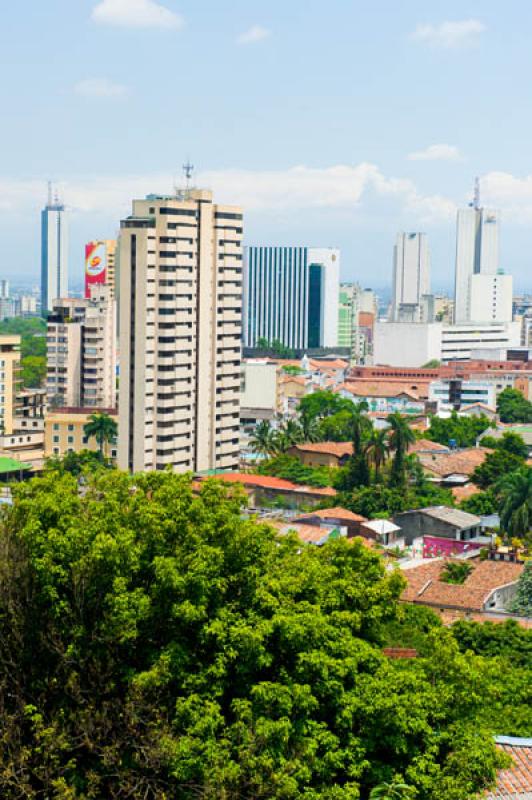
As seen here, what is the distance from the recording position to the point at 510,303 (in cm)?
10475

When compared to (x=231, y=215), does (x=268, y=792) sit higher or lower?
lower

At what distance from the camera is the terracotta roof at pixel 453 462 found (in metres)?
38.3

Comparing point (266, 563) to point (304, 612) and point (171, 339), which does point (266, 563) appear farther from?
point (171, 339)

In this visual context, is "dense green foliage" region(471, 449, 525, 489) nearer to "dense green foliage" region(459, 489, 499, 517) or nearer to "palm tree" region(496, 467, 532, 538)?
"dense green foliage" region(459, 489, 499, 517)

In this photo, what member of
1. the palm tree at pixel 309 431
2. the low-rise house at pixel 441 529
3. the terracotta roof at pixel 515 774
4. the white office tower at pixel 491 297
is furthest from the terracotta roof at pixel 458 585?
the white office tower at pixel 491 297

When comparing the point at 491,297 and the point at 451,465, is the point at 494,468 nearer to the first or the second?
the point at 451,465

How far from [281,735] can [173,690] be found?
1.15m

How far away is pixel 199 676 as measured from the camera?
11.2 metres

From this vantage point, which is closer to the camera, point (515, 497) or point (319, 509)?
point (515, 497)

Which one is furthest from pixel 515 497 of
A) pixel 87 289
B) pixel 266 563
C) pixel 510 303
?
pixel 510 303

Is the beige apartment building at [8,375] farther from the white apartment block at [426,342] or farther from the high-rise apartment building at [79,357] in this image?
the white apartment block at [426,342]

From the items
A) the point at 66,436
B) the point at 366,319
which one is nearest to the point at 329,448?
the point at 66,436

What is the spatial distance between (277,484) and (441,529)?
7136 millimetres

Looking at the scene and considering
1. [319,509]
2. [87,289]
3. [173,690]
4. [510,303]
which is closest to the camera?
[173,690]
